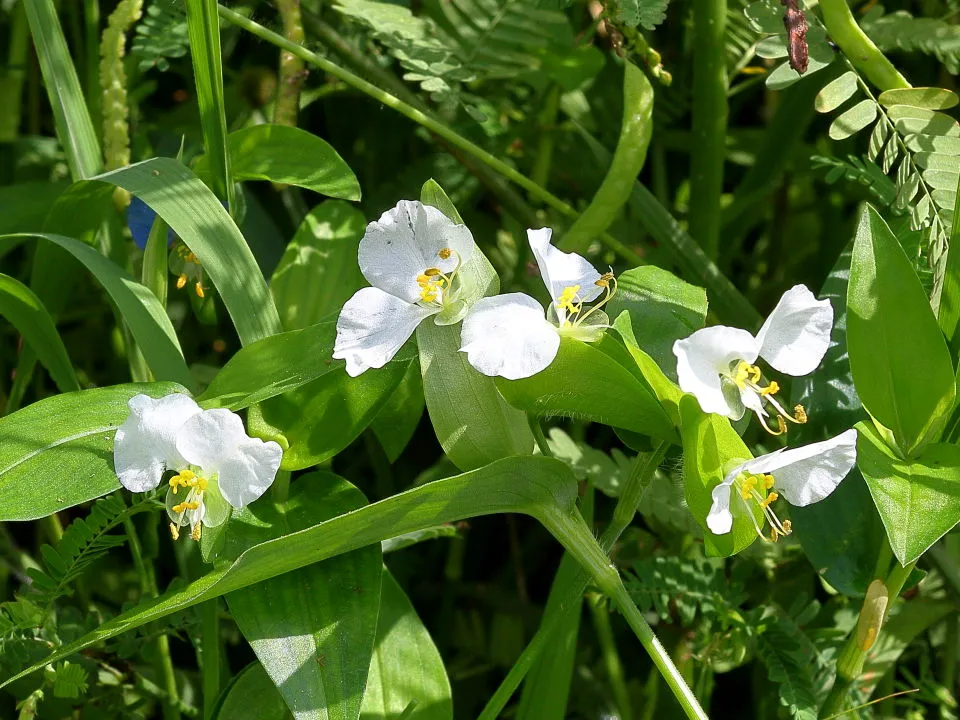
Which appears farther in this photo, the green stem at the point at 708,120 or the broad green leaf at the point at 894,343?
the green stem at the point at 708,120

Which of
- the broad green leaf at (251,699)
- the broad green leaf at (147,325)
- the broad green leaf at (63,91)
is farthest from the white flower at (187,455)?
the broad green leaf at (63,91)

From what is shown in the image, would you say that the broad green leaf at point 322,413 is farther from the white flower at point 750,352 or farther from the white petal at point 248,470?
the white flower at point 750,352

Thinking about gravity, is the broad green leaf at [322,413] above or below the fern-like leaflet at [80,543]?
above

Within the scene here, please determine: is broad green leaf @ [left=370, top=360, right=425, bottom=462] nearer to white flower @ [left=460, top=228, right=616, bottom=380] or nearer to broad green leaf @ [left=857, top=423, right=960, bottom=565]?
white flower @ [left=460, top=228, right=616, bottom=380]

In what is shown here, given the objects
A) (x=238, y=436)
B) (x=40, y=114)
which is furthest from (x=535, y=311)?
(x=40, y=114)

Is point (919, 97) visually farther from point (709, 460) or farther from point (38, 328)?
point (38, 328)

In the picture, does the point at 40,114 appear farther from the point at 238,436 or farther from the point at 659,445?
the point at 659,445

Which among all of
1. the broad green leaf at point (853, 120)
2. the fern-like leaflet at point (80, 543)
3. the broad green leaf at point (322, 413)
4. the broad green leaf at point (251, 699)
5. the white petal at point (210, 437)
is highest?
the broad green leaf at point (853, 120)
